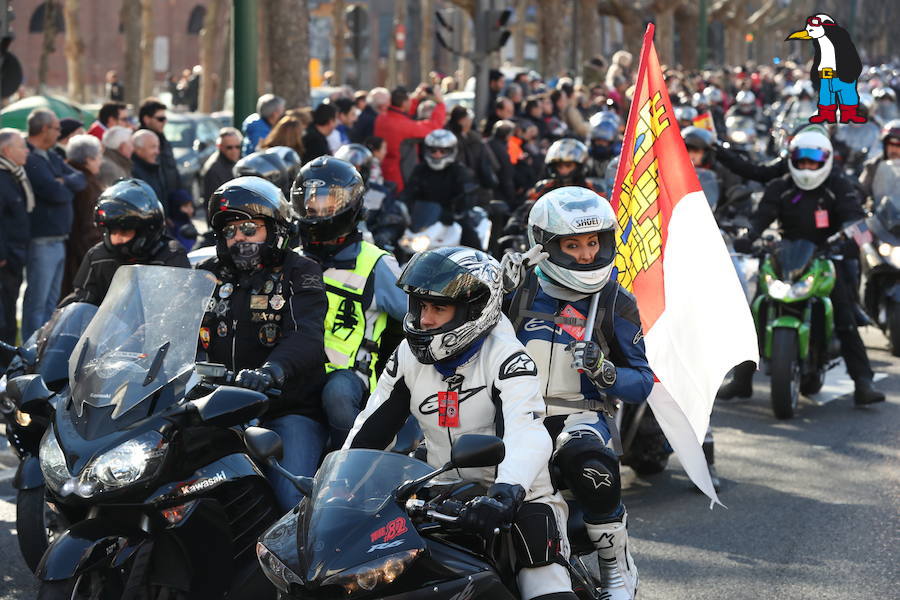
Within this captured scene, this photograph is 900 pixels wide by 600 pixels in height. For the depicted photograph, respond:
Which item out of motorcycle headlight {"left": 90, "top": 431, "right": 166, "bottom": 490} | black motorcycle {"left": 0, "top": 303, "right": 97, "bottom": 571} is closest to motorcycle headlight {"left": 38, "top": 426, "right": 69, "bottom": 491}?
motorcycle headlight {"left": 90, "top": 431, "right": 166, "bottom": 490}

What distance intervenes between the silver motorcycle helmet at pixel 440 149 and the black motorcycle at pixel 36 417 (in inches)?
310

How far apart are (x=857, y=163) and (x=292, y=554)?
697 inches

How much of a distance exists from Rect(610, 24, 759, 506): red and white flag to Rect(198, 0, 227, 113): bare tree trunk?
101 ft

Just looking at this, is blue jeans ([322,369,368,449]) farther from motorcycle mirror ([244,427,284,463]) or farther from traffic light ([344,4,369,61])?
traffic light ([344,4,369,61])

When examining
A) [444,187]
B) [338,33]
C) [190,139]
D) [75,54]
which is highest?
[338,33]

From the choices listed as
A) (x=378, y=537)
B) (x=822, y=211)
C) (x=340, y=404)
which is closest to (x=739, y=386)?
(x=822, y=211)

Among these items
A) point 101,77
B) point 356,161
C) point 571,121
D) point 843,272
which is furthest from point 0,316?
point 101,77

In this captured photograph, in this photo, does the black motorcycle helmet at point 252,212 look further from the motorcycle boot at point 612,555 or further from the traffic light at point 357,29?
the traffic light at point 357,29

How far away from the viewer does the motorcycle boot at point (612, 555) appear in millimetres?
4930

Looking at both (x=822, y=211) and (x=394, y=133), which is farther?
(x=394, y=133)

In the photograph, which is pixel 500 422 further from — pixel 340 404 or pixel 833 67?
pixel 833 67

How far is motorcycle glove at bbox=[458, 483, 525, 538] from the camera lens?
3.88 m

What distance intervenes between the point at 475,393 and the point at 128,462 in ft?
3.40

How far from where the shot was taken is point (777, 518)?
7488mm
